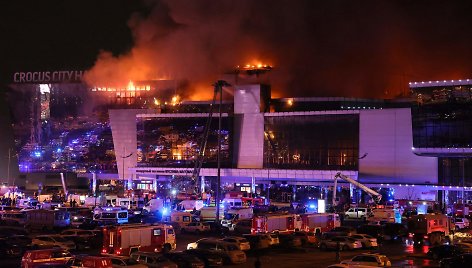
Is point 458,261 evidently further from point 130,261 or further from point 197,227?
point 197,227

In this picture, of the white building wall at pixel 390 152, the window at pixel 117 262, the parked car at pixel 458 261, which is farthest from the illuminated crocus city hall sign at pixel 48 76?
the parked car at pixel 458 261

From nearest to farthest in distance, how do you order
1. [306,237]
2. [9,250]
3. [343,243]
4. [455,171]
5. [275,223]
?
[9,250], [343,243], [306,237], [275,223], [455,171]

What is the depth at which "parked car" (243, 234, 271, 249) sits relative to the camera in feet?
107

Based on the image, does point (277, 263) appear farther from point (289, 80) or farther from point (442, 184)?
point (289, 80)

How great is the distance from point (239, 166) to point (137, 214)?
31556 mm

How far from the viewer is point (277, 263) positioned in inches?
1113

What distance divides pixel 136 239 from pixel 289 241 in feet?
30.0

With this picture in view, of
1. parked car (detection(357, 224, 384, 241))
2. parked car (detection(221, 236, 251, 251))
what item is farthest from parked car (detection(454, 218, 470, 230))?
parked car (detection(221, 236, 251, 251))

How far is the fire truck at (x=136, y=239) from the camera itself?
28.1 meters

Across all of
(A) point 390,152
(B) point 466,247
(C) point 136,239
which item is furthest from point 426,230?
(A) point 390,152

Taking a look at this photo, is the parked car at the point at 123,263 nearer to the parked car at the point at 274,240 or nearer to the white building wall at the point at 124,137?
the parked car at the point at 274,240

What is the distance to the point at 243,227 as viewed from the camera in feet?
131

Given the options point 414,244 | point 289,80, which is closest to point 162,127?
point 289,80

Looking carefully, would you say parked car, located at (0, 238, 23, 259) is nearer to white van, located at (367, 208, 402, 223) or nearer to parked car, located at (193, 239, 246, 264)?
parked car, located at (193, 239, 246, 264)
